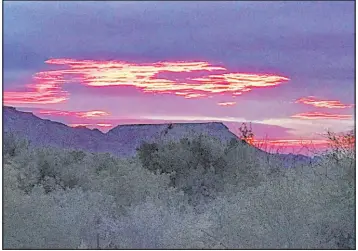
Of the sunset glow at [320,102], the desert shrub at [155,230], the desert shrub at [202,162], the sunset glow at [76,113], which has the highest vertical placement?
the sunset glow at [320,102]

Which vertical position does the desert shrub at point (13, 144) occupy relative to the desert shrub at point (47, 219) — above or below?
above

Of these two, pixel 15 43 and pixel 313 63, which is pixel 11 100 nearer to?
pixel 15 43

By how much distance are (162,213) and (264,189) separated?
52.2 inches

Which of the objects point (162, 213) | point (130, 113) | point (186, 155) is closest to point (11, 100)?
point (130, 113)

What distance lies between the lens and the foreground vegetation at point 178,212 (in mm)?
8445

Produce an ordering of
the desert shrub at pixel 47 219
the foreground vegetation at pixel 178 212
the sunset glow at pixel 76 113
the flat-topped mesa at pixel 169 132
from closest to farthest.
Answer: the foreground vegetation at pixel 178 212 → the desert shrub at pixel 47 219 → the sunset glow at pixel 76 113 → the flat-topped mesa at pixel 169 132

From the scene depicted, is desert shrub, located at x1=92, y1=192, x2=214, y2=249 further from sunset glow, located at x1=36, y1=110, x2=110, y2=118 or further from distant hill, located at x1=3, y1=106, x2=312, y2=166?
distant hill, located at x1=3, y1=106, x2=312, y2=166

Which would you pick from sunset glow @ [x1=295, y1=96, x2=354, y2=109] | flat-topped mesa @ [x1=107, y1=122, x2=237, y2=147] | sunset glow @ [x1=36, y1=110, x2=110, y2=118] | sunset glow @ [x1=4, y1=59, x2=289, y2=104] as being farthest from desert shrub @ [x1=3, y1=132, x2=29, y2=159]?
sunset glow @ [x1=295, y1=96, x2=354, y2=109]

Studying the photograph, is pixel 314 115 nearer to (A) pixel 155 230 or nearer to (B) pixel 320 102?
(B) pixel 320 102

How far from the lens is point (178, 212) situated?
1076 centimetres

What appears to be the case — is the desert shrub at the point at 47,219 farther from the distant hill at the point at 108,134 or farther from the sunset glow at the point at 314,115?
the sunset glow at the point at 314,115

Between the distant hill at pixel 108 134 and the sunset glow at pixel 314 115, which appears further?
the distant hill at pixel 108 134

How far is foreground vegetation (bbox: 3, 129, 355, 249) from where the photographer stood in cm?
845

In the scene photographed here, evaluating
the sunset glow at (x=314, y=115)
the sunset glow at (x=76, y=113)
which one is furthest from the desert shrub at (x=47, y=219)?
the sunset glow at (x=314, y=115)
